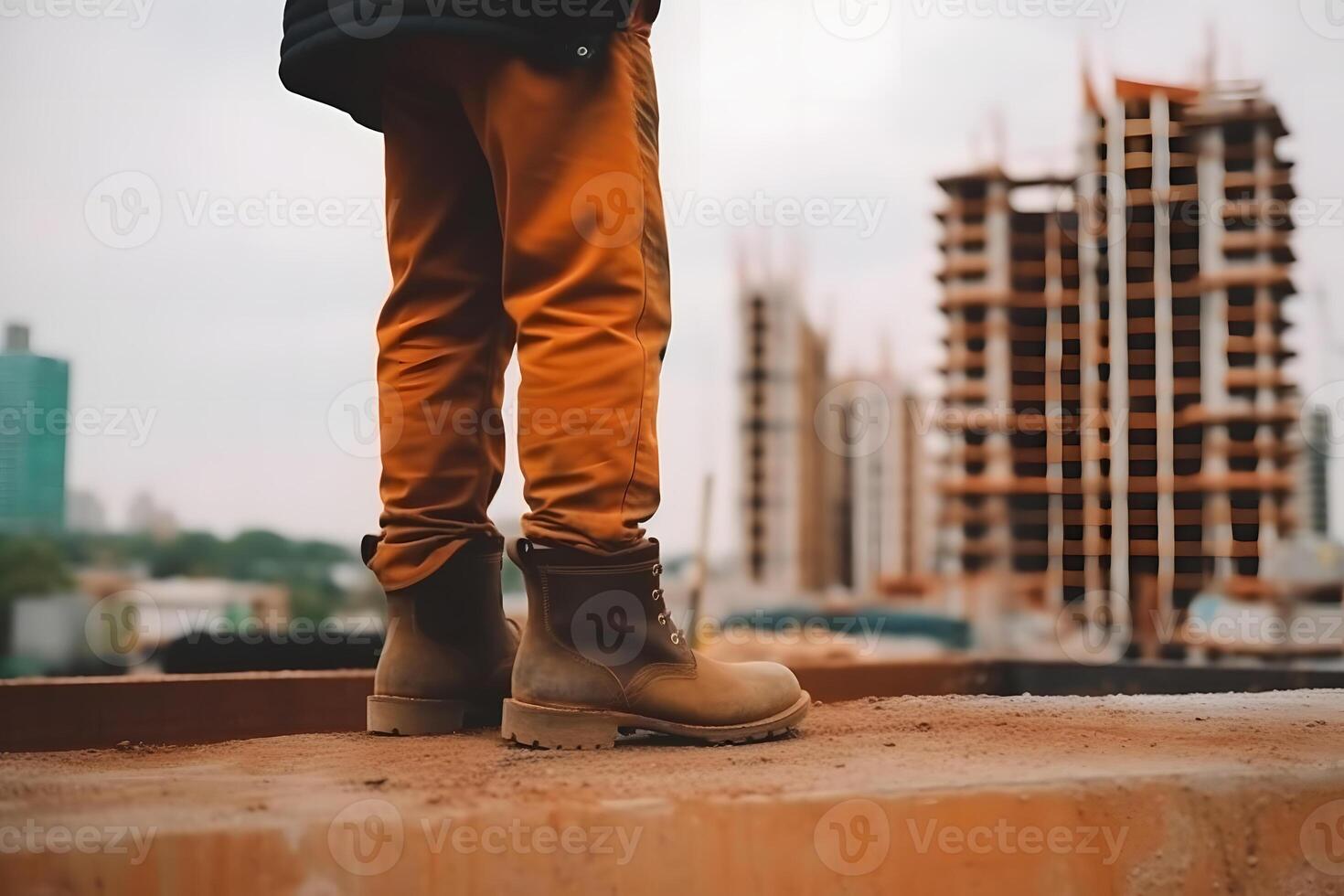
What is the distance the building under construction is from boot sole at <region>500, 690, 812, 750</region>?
34924 mm

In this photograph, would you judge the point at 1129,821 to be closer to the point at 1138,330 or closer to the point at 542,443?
the point at 542,443

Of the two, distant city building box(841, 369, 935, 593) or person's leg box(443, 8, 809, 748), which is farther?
distant city building box(841, 369, 935, 593)

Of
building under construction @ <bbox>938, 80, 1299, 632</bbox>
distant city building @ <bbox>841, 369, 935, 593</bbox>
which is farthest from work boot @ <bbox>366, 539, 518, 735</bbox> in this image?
distant city building @ <bbox>841, 369, 935, 593</bbox>

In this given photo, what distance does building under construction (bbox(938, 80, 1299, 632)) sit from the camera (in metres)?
32.9

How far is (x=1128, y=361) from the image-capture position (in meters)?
35.4

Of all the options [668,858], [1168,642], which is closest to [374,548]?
[668,858]

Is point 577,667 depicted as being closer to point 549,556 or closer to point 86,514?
point 549,556

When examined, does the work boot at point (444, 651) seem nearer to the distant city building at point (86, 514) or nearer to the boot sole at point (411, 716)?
the boot sole at point (411, 716)

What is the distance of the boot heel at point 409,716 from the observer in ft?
3.85

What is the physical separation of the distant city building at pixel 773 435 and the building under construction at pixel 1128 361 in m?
7.36

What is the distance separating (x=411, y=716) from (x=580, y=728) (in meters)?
0.22

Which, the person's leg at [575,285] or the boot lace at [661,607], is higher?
the person's leg at [575,285]

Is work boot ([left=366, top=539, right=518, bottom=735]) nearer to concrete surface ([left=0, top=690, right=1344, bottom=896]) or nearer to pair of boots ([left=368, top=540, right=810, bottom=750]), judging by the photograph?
pair of boots ([left=368, top=540, right=810, bottom=750])

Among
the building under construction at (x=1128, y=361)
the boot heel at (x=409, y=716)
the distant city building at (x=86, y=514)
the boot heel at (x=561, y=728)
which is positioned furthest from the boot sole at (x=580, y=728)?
the building under construction at (x=1128, y=361)
